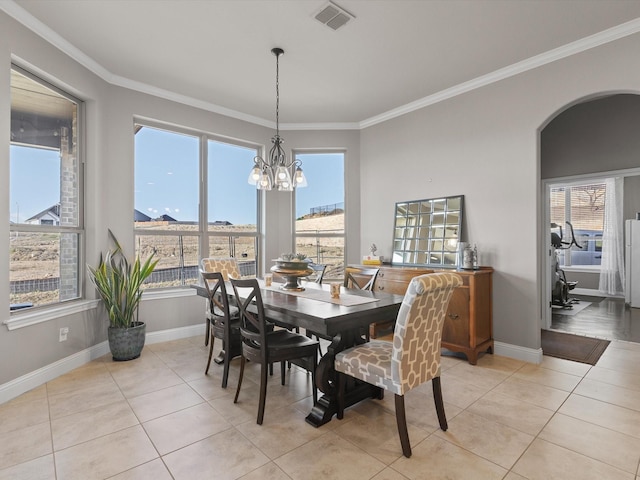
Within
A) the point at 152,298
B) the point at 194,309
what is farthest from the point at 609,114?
the point at 152,298

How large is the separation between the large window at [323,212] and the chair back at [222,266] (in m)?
1.44

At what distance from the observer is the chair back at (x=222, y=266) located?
152 inches

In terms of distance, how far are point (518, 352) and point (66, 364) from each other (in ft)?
14.5

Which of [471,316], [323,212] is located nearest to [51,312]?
[323,212]

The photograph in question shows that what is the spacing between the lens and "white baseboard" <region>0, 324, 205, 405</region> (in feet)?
8.59

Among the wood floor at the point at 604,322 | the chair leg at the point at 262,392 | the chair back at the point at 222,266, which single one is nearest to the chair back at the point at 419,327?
the chair leg at the point at 262,392

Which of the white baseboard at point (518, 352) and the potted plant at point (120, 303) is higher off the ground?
the potted plant at point (120, 303)

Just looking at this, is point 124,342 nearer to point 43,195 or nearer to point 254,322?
A: point 43,195

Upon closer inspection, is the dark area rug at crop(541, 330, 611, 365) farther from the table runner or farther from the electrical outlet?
the electrical outlet

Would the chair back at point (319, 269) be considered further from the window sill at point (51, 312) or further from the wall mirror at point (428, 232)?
the window sill at point (51, 312)

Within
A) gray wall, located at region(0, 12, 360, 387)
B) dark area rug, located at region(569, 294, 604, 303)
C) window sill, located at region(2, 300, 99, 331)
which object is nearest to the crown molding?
gray wall, located at region(0, 12, 360, 387)

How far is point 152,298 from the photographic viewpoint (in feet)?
13.1

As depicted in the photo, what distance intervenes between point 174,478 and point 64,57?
3.62 m

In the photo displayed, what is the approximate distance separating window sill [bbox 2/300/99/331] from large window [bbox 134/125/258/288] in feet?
2.54
